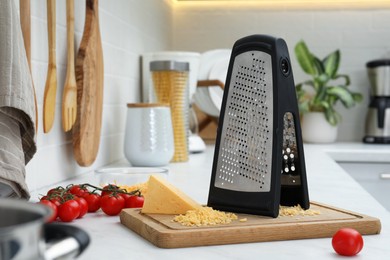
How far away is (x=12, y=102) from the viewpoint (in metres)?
0.95

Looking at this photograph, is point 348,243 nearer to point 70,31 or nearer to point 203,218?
point 203,218

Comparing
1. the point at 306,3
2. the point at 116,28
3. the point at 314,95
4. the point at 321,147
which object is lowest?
the point at 321,147

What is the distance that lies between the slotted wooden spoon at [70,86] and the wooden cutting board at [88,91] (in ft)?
0.23

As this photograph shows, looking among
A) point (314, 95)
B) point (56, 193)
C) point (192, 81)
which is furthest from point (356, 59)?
point (56, 193)

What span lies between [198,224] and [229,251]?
74 millimetres

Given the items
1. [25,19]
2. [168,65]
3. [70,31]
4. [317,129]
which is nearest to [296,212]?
[25,19]

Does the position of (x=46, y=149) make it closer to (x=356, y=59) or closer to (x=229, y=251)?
(x=229, y=251)

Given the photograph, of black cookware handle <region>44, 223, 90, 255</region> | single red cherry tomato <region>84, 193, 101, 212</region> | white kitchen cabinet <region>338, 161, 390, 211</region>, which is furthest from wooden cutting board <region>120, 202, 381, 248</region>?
white kitchen cabinet <region>338, 161, 390, 211</region>

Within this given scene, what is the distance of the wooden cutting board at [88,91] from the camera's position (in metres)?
1.49

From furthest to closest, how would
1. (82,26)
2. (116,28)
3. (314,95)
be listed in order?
(314,95)
(116,28)
(82,26)

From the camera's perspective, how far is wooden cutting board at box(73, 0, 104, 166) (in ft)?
4.89

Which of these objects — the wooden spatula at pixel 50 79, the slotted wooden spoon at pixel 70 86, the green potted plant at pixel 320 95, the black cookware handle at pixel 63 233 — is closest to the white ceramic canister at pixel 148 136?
the slotted wooden spoon at pixel 70 86

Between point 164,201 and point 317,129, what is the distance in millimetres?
1910

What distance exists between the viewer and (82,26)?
63.3 inches
